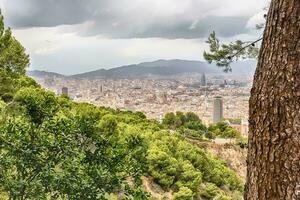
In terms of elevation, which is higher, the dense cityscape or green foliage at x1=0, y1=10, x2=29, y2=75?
green foliage at x1=0, y1=10, x2=29, y2=75

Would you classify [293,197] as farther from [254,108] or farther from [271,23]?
[271,23]

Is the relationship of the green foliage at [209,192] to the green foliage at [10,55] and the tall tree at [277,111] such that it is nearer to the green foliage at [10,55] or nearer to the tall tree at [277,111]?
the green foliage at [10,55]

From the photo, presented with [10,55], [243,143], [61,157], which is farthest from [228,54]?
[10,55]

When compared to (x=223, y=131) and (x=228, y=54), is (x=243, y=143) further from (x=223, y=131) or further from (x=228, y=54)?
(x=223, y=131)

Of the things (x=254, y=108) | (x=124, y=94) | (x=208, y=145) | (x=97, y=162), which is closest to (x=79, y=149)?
(x=97, y=162)

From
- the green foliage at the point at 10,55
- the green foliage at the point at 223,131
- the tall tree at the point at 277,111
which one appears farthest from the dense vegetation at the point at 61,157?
the green foliage at the point at 223,131

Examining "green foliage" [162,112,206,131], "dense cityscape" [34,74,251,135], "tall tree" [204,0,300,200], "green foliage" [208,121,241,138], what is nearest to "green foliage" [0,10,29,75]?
"tall tree" [204,0,300,200]

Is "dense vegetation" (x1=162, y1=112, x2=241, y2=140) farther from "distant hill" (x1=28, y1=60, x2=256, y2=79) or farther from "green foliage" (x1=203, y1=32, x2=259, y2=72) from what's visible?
"distant hill" (x1=28, y1=60, x2=256, y2=79)

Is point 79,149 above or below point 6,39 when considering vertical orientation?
below
